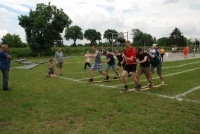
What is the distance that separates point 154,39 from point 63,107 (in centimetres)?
13146

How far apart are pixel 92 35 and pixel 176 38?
141 feet

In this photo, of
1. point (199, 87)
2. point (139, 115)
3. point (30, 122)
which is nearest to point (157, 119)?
point (139, 115)

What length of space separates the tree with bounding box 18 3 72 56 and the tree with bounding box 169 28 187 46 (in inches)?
2445

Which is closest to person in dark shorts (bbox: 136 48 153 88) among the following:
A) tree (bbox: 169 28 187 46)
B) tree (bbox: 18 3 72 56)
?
tree (bbox: 18 3 72 56)

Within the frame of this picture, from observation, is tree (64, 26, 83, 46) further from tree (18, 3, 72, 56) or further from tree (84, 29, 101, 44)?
tree (18, 3, 72, 56)

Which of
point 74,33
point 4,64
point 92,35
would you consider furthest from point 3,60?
point 92,35

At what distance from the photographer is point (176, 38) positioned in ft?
344

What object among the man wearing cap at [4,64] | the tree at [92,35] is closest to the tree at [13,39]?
the tree at [92,35]

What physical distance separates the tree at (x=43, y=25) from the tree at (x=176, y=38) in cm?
6211

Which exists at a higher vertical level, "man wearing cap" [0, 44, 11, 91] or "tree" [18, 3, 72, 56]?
"tree" [18, 3, 72, 56]

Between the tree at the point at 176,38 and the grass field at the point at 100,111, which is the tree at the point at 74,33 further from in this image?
the grass field at the point at 100,111

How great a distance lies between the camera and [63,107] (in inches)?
274

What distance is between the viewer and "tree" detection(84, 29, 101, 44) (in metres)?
123

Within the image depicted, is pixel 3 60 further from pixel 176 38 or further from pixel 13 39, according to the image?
pixel 176 38
